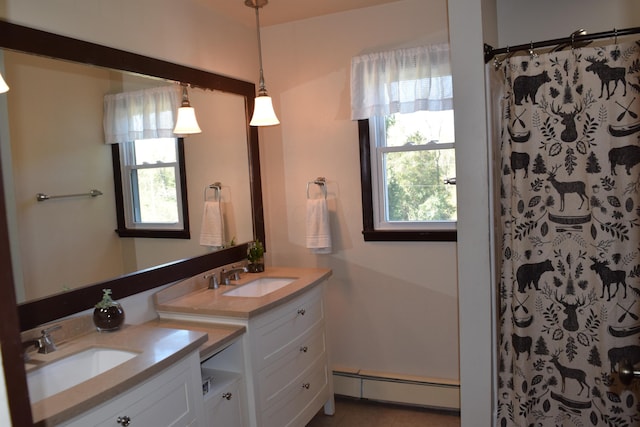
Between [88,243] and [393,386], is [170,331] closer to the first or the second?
[88,243]

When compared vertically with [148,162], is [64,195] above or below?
below

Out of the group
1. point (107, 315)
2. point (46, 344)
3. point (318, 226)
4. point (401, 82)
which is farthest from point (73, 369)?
point (401, 82)

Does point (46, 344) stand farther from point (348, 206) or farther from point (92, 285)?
point (348, 206)

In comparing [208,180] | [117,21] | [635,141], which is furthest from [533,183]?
[117,21]

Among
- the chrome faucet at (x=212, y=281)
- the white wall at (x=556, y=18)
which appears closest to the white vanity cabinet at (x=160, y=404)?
the chrome faucet at (x=212, y=281)

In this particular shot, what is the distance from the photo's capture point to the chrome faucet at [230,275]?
8.92ft

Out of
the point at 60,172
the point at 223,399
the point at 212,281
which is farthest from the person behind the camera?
the point at 212,281

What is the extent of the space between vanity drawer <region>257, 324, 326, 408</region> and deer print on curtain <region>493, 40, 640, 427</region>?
3.36ft

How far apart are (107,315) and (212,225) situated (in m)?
0.92

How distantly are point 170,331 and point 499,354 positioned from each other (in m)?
1.36

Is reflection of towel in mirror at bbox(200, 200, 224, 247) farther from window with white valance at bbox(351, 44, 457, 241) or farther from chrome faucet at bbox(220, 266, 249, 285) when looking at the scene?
window with white valance at bbox(351, 44, 457, 241)

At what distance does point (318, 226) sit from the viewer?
3027 mm

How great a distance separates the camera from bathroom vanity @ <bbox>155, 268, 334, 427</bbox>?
2.19 meters

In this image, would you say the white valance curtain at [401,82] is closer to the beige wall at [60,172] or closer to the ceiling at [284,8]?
the ceiling at [284,8]
